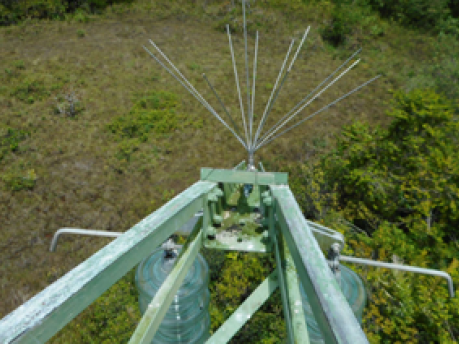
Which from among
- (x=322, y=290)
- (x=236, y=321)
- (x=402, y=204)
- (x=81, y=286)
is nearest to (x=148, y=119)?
(x=402, y=204)

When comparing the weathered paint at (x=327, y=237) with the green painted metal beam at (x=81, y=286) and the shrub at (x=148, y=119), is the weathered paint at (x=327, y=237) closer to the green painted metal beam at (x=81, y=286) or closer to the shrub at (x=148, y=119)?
the green painted metal beam at (x=81, y=286)

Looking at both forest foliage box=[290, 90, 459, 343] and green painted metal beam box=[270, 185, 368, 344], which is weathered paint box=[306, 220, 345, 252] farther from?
forest foliage box=[290, 90, 459, 343]

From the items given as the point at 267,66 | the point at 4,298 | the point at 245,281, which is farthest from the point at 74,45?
the point at 245,281

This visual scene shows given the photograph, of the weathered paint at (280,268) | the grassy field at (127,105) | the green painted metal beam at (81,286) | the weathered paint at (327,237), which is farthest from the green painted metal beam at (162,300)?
the grassy field at (127,105)

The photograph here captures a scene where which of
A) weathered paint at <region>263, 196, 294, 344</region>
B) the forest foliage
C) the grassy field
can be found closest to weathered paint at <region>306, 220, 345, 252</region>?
weathered paint at <region>263, 196, 294, 344</region>

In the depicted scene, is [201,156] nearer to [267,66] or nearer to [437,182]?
[437,182]

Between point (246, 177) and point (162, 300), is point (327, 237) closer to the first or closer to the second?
point (246, 177)
